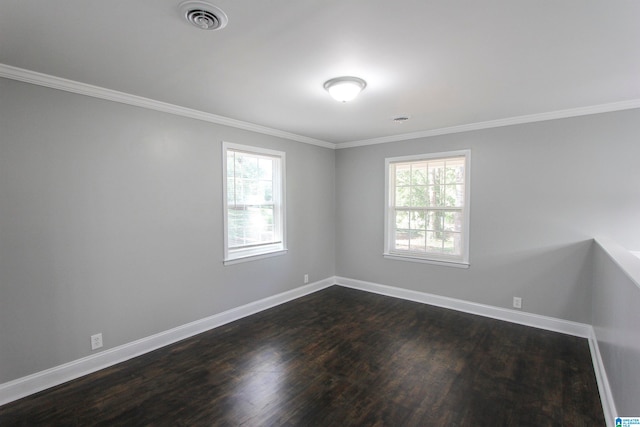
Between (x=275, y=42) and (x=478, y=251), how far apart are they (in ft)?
11.7

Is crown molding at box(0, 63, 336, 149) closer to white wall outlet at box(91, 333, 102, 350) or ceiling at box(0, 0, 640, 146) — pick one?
ceiling at box(0, 0, 640, 146)

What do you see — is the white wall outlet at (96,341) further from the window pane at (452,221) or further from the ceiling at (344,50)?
the window pane at (452,221)

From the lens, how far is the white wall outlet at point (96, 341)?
8.77 feet

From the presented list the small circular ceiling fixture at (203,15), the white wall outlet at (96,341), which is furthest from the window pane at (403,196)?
the white wall outlet at (96,341)

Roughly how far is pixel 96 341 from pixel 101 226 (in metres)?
1.04

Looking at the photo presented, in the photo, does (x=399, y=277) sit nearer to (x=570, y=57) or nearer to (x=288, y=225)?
(x=288, y=225)

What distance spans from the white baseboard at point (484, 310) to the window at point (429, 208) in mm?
529

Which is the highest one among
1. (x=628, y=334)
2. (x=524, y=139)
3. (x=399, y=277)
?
(x=524, y=139)

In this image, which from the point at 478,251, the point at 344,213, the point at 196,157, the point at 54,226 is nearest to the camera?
the point at 54,226

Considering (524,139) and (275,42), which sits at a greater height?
(275,42)

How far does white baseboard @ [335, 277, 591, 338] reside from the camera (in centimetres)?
339

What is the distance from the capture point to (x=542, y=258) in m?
3.54

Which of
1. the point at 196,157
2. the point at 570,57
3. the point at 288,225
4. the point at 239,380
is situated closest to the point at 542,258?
the point at 570,57

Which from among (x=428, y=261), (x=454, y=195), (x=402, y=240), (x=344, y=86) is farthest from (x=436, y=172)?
(x=344, y=86)
